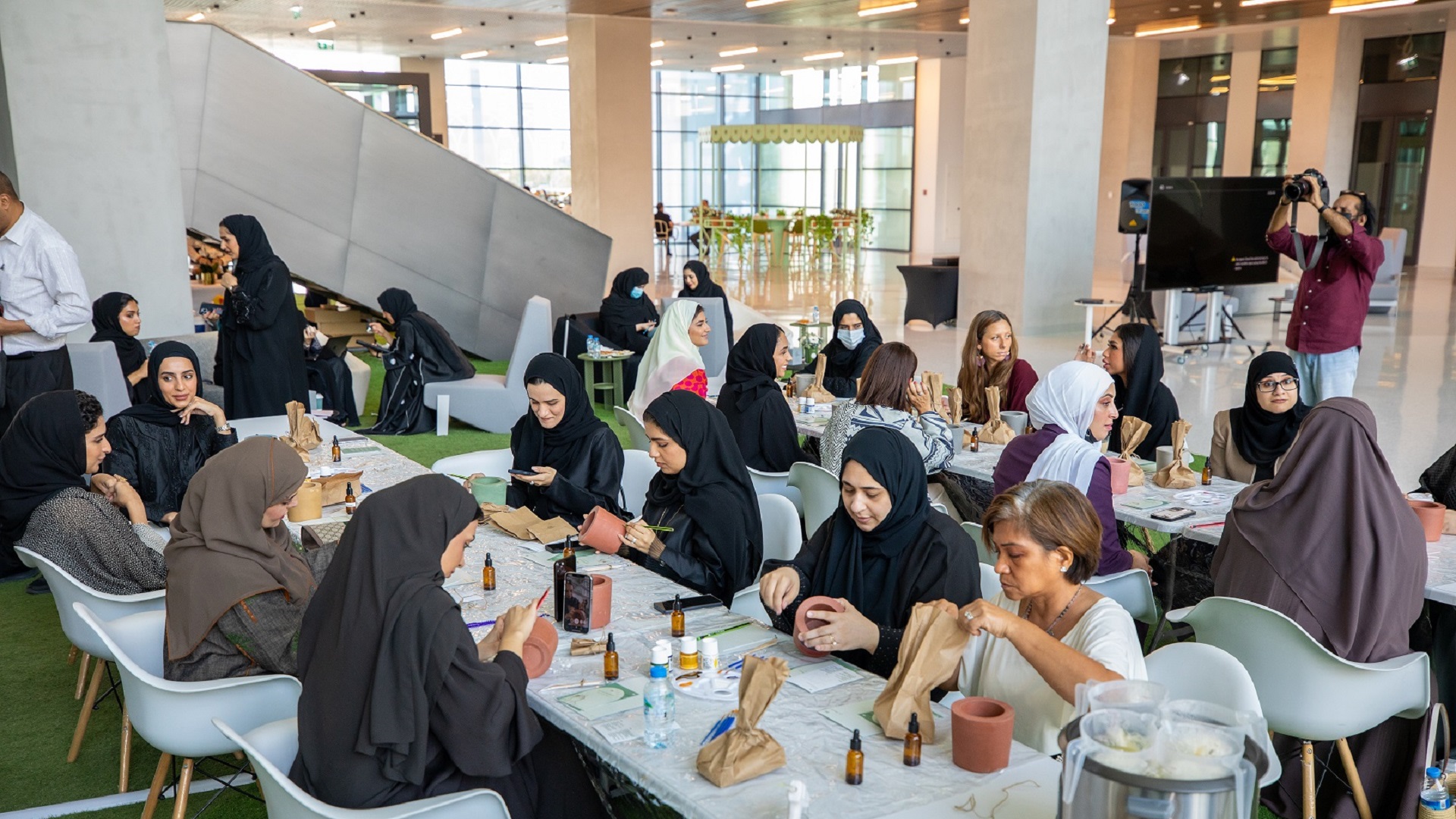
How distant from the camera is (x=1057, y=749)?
247 cm

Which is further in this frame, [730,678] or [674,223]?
[674,223]

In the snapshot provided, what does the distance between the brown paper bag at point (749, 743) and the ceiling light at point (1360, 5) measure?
15373 millimetres

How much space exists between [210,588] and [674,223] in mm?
23753

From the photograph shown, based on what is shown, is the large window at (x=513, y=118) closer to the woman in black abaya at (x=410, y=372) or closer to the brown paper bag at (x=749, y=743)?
the woman in black abaya at (x=410, y=372)

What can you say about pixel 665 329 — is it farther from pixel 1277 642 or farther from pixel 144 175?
pixel 1277 642

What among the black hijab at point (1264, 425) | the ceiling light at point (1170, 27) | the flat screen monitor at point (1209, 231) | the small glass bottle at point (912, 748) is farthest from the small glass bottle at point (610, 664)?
the ceiling light at point (1170, 27)

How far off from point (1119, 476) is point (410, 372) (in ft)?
19.3

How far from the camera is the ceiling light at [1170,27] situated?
17.3 metres

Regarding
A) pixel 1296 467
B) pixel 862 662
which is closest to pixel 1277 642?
pixel 1296 467

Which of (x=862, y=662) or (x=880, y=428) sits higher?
(x=880, y=428)

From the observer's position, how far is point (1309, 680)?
2945mm

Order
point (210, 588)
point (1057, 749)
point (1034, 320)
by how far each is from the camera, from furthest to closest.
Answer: point (1034, 320), point (210, 588), point (1057, 749)

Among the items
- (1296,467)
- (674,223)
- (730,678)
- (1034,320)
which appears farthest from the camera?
(674,223)

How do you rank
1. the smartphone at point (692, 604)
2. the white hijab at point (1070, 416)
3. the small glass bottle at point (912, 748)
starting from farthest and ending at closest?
1. the white hijab at point (1070, 416)
2. the smartphone at point (692, 604)
3. the small glass bottle at point (912, 748)
